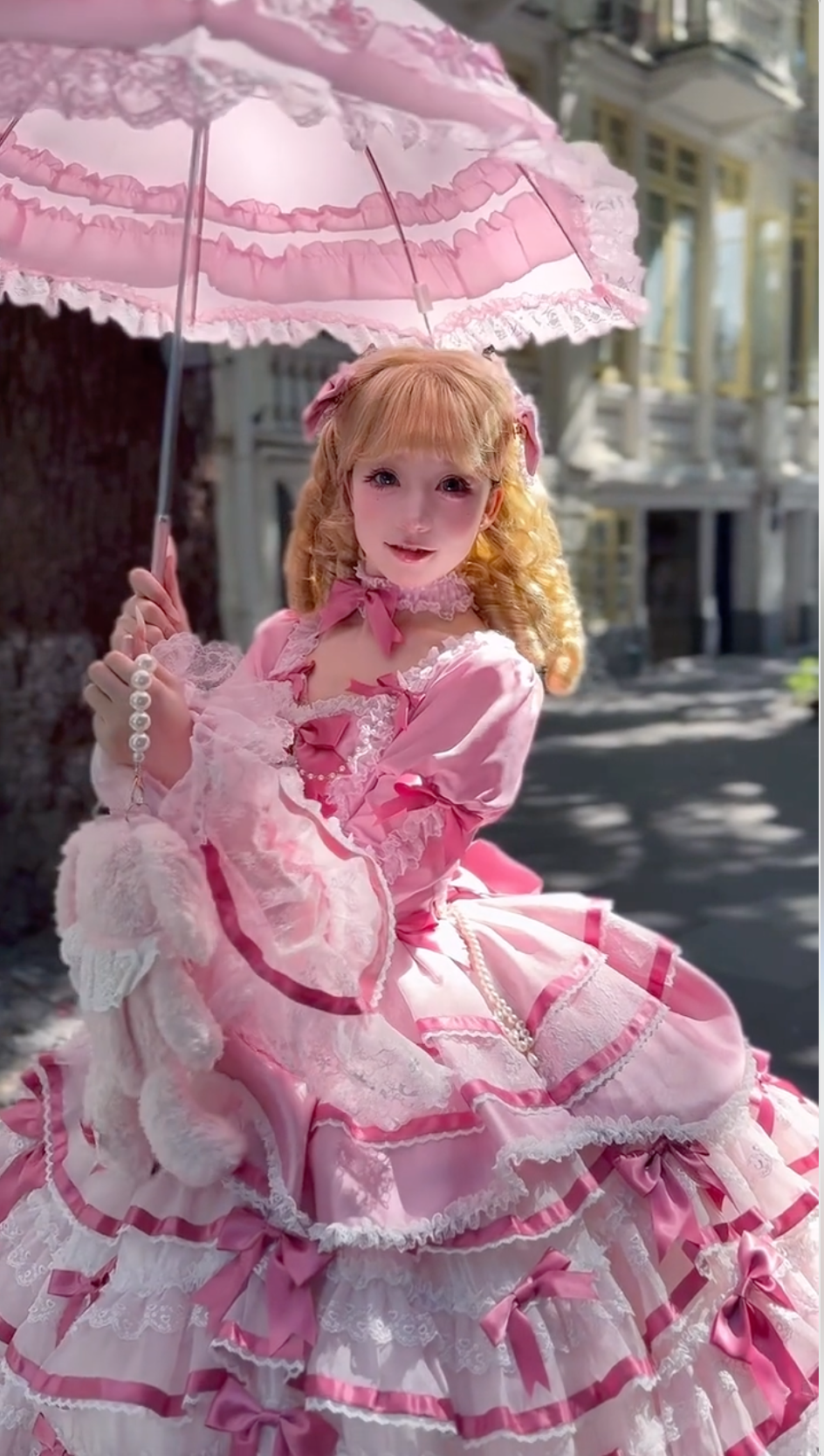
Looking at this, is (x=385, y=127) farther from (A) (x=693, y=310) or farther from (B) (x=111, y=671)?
(A) (x=693, y=310)

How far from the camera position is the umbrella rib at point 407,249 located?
3.89ft

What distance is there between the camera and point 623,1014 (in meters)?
1.03

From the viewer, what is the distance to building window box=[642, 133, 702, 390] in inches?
69.5

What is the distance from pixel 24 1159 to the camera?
43.1 inches

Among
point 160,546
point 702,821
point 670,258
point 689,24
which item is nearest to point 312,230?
point 160,546

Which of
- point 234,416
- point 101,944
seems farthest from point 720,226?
point 101,944

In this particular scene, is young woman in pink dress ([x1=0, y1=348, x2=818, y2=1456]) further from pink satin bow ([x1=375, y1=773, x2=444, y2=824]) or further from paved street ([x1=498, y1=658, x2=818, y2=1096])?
paved street ([x1=498, y1=658, x2=818, y2=1096])

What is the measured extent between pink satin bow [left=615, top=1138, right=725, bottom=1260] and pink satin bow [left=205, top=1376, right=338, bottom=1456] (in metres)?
0.31

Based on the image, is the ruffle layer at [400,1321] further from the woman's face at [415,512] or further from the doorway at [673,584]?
the doorway at [673,584]

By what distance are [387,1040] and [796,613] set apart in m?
1.25

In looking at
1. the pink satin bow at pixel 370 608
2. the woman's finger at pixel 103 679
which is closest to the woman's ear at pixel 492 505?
the pink satin bow at pixel 370 608

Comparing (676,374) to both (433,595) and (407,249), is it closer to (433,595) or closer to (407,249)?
(407,249)

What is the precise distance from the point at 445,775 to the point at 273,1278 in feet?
1.37

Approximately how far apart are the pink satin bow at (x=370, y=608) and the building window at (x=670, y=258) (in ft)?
2.80
